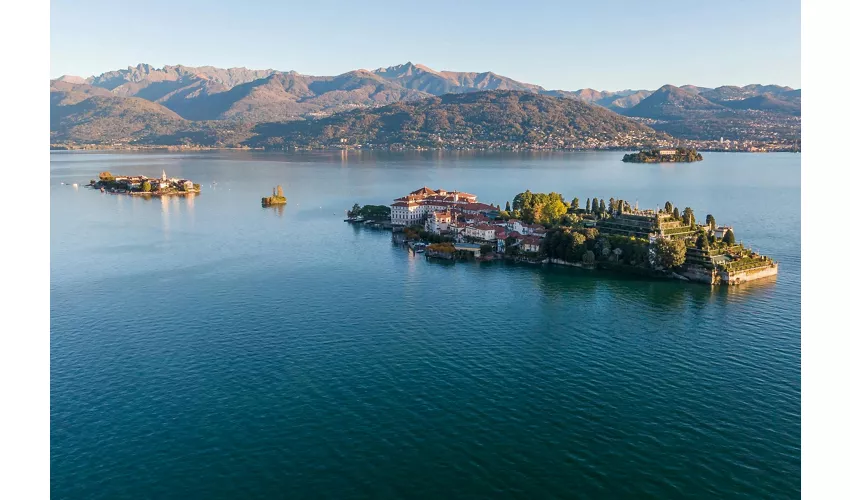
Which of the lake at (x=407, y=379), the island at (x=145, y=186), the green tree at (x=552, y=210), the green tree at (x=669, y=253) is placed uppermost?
the island at (x=145, y=186)

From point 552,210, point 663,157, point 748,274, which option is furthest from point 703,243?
point 663,157

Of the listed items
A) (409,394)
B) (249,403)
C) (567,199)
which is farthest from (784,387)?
(567,199)

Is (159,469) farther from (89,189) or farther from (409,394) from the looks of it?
(89,189)

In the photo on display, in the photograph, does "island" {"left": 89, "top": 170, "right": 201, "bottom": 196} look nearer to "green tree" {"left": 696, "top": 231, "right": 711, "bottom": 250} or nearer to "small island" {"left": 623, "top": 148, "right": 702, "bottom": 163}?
"green tree" {"left": 696, "top": 231, "right": 711, "bottom": 250}

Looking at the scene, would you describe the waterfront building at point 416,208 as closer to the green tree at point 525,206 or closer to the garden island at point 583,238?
the garden island at point 583,238

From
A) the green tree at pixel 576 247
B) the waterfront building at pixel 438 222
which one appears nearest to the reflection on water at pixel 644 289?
the green tree at pixel 576 247

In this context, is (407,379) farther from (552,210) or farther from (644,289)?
(552,210)
